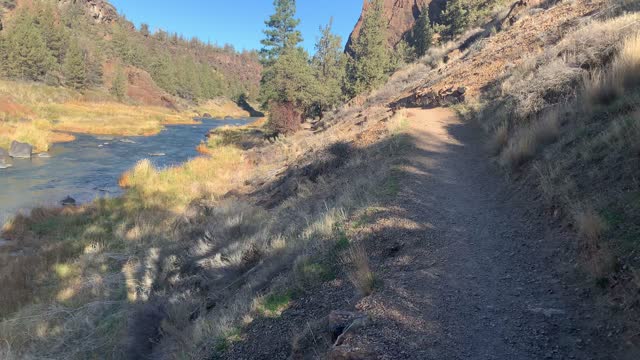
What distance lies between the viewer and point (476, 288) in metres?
3.78

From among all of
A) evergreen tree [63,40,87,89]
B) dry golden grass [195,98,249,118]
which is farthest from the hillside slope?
dry golden grass [195,98,249,118]

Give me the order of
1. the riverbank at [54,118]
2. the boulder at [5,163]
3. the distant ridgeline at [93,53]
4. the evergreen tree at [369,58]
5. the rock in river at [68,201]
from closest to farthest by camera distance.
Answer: the rock in river at [68,201] → the boulder at [5,163] → the riverbank at [54,118] → the evergreen tree at [369,58] → the distant ridgeline at [93,53]

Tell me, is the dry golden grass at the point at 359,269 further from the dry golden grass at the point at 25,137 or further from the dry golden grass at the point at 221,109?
the dry golden grass at the point at 221,109

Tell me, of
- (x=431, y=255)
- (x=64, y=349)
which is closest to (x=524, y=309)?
(x=431, y=255)

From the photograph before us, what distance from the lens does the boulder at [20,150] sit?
26.4 m

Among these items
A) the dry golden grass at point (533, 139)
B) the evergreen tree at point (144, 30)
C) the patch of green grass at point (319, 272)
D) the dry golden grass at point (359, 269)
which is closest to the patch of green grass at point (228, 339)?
the patch of green grass at point (319, 272)

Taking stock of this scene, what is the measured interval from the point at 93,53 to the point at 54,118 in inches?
1881

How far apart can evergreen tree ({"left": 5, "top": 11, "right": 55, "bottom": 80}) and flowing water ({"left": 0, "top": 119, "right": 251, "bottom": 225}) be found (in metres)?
33.8

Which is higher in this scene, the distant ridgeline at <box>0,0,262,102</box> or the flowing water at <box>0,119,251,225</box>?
the distant ridgeline at <box>0,0,262,102</box>

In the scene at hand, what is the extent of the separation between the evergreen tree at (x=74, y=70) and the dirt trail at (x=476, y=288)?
77.0m

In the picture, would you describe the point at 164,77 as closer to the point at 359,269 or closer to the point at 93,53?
the point at 93,53

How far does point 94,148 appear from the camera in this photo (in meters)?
32.5

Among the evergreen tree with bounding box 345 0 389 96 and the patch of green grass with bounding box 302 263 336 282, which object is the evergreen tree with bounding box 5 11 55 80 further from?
the patch of green grass with bounding box 302 263 336 282

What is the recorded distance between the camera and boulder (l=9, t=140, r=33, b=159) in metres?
26.4
